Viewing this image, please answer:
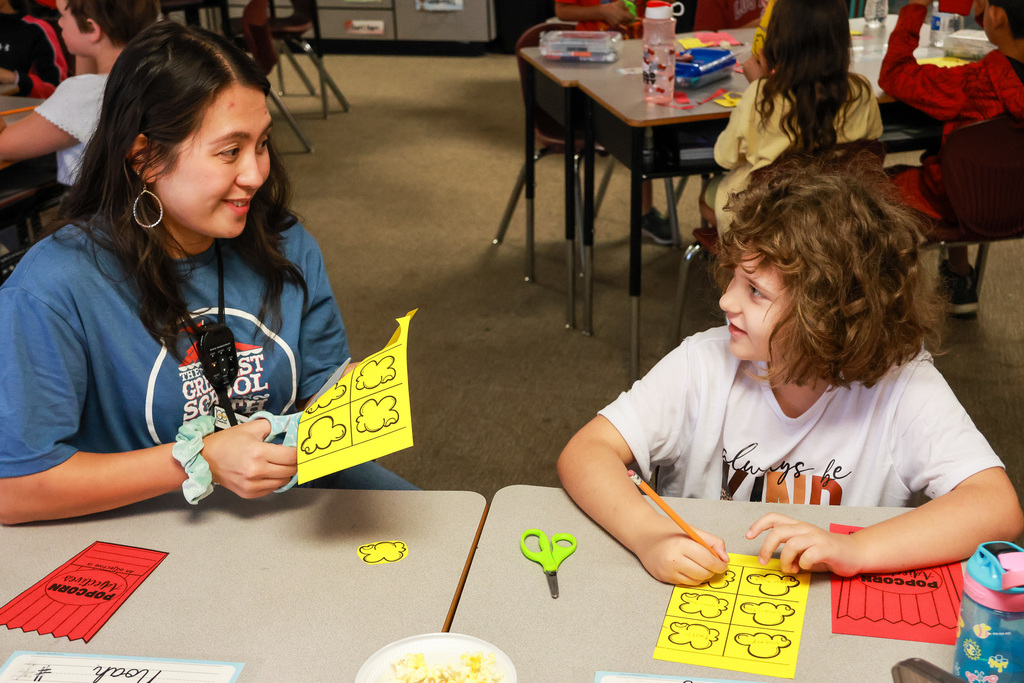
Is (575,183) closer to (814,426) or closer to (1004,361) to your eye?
(1004,361)

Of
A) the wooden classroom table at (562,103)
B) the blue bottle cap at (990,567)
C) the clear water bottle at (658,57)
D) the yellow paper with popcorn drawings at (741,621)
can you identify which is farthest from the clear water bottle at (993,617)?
the wooden classroom table at (562,103)

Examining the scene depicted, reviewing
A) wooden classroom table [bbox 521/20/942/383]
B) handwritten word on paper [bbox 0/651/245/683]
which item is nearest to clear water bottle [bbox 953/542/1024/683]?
handwritten word on paper [bbox 0/651/245/683]

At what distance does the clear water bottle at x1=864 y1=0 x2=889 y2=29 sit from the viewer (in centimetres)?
298

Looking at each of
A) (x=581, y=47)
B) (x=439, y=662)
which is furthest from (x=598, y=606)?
(x=581, y=47)

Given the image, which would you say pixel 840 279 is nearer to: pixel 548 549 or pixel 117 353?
pixel 548 549

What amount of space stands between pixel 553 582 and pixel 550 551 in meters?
0.05

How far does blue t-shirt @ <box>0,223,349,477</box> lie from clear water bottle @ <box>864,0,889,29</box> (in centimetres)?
238

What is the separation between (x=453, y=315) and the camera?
10.5ft

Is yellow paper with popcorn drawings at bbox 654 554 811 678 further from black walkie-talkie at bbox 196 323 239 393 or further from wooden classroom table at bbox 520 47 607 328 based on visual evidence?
wooden classroom table at bbox 520 47 607 328

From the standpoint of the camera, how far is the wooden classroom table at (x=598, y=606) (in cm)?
83

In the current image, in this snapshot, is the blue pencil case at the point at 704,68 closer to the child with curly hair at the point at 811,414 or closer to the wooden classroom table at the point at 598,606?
the child with curly hair at the point at 811,414

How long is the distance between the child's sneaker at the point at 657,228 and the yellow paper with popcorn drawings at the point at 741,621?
2766 mm

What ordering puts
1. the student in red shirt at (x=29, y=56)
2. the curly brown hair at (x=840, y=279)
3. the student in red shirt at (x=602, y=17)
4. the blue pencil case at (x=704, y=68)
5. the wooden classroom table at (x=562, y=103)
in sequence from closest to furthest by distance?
the curly brown hair at (x=840, y=279) → the blue pencil case at (x=704, y=68) → the wooden classroom table at (x=562, y=103) → the student in red shirt at (x=29, y=56) → the student in red shirt at (x=602, y=17)

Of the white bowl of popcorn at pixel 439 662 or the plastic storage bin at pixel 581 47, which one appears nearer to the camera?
the white bowl of popcorn at pixel 439 662
